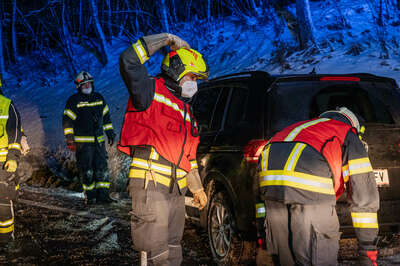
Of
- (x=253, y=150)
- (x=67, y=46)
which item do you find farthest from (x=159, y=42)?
(x=67, y=46)

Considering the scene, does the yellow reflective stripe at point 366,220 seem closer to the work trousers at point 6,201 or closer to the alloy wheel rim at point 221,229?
the alloy wheel rim at point 221,229

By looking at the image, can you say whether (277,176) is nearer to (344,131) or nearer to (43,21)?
(344,131)

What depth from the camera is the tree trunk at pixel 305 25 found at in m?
12.9

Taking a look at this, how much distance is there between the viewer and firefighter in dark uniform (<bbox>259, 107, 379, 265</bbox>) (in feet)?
7.98

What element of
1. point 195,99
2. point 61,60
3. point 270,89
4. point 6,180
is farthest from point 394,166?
point 61,60

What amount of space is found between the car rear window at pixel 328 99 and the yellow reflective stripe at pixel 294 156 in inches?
40.6

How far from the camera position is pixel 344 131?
2.54 m

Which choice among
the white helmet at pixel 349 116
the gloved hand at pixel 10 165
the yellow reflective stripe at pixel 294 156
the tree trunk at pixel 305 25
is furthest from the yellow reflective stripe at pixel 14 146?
the tree trunk at pixel 305 25

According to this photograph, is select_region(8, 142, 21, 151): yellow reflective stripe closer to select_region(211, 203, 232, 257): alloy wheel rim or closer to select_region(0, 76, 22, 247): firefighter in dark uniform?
select_region(0, 76, 22, 247): firefighter in dark uniform

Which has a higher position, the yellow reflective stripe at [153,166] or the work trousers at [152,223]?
the yellow reflective stripe at [153,166]

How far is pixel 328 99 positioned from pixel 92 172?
518 cm

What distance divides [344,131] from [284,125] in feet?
3.60

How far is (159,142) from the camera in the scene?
282 cm

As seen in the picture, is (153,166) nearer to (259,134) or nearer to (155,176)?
(155,176)
